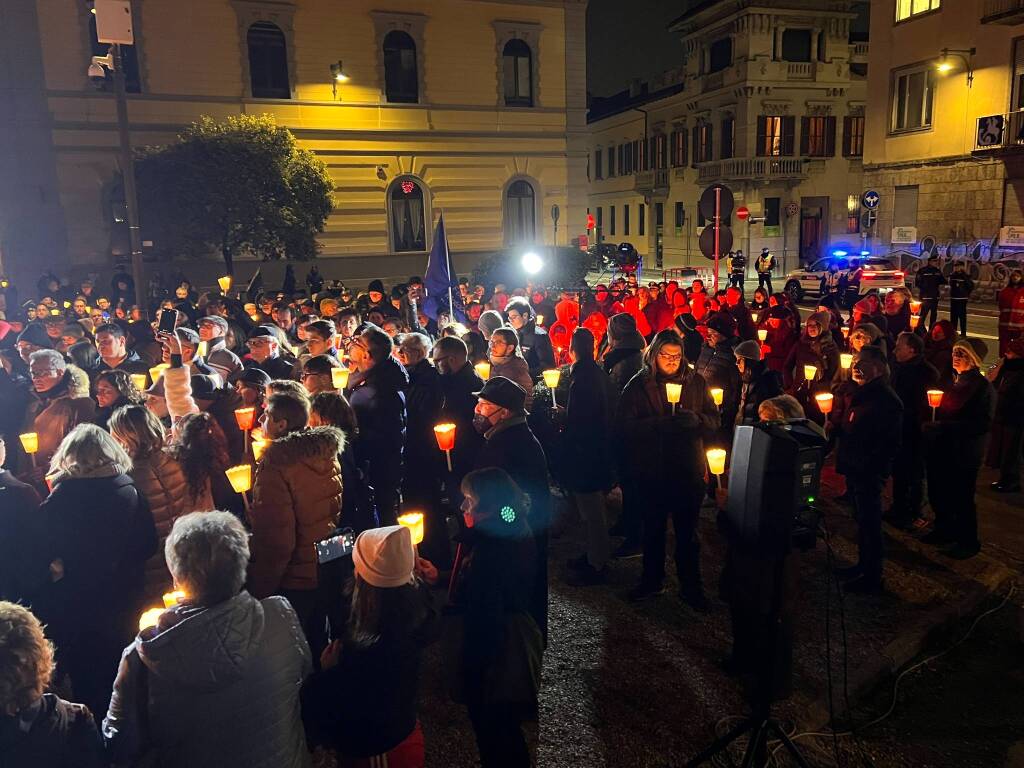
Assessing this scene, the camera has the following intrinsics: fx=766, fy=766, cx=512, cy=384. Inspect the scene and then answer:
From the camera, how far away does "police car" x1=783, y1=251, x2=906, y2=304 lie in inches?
964

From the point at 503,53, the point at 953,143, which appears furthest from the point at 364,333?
the point at 953,143

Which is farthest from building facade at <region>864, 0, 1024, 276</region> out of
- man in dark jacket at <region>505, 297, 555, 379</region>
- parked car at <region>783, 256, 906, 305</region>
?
man in dark jacket at <region>505, 297, 555, 379</region>

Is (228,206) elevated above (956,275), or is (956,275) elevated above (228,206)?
(228,206)

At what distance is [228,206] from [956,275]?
19.7 meters

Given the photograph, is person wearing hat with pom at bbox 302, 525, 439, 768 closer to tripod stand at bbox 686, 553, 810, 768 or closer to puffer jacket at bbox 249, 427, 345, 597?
puffer jacket at bbox 249, 427, 345, 597

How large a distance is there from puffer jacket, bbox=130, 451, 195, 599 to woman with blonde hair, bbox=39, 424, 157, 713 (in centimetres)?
22

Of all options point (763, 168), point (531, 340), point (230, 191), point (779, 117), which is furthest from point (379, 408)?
point (779, 117)

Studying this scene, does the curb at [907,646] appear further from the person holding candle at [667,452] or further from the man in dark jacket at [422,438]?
the man in dark jacket at [422,438]

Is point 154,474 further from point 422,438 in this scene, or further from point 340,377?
point 340,377

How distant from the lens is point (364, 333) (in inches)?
218

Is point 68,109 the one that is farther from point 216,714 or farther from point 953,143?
point 953,143

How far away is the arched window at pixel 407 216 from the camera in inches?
1182

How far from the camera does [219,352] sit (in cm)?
710

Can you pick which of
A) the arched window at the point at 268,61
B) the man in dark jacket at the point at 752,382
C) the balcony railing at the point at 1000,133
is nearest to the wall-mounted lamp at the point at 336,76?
the arched window at the point at 268,61
